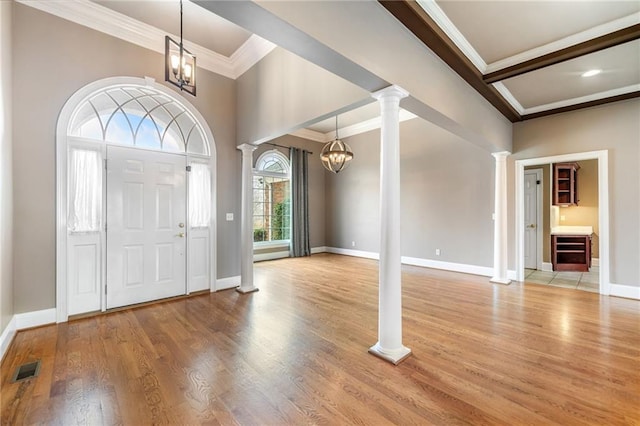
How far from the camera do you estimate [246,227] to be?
4348mm

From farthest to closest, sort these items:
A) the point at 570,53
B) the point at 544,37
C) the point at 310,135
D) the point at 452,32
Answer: the point at 310,135 → the point at 570,53 → the point at 544,37 → the point at 452,32

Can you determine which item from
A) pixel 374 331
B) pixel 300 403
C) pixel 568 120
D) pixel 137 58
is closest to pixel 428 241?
pixel 568 120

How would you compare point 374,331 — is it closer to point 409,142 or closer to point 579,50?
point 579,50

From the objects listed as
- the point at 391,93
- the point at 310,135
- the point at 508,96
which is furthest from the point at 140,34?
the point at 508,96

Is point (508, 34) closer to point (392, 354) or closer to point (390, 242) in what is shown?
point (390, 242)

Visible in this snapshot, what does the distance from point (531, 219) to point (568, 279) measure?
1.64m

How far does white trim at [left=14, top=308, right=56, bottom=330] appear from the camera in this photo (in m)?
2.84

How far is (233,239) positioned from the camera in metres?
4.59

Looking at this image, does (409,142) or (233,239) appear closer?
(233,239)

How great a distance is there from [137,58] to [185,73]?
1.70 m

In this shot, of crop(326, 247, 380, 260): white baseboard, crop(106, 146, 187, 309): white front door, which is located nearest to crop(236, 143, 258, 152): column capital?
crop(106, 146, 187, 309): white front door

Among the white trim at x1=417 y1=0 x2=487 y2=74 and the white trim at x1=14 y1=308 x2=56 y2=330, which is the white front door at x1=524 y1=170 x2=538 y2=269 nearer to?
the white trim at x1=417 y1=0 x2=487 y2=74

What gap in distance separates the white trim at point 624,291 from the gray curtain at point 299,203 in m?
6.20

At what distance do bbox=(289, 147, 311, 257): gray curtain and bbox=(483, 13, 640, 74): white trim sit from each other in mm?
5084
